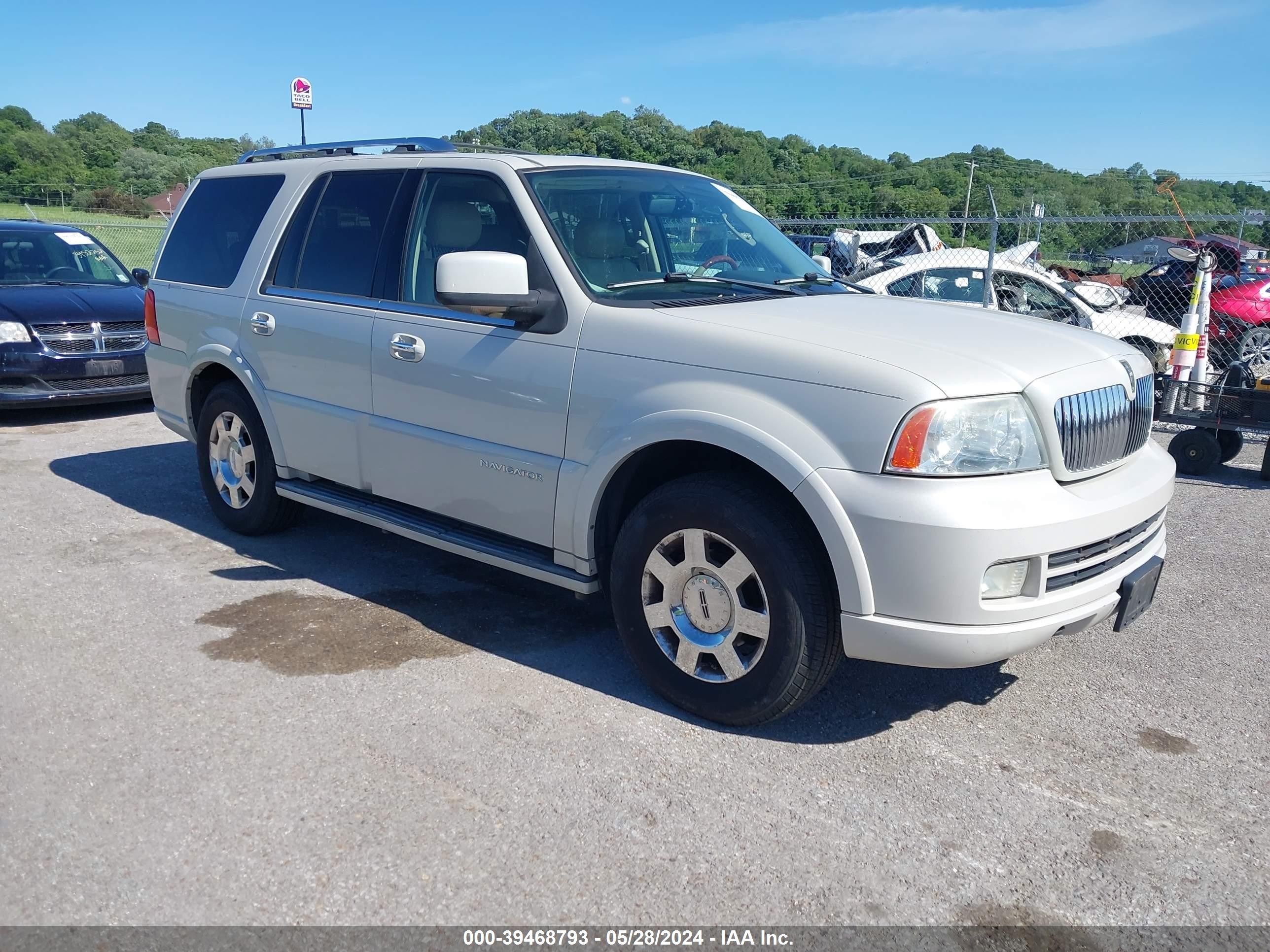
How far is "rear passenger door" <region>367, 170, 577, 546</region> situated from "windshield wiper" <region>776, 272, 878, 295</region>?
→ 1.14 m

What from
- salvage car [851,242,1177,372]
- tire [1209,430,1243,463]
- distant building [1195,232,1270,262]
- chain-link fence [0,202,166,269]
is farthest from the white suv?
chain-link fence [0,202,166,269]

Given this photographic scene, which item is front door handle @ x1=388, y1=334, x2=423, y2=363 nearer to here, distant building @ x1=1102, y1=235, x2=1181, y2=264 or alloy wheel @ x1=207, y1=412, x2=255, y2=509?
alloy wheel @ x1=207, y1=412, x2=255, y2=509

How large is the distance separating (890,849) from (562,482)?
1.71 m

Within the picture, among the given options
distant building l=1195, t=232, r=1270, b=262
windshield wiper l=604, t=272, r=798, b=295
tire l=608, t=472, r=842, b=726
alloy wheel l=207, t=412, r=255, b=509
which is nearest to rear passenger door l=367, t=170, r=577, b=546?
windshield wiper l=604, t=272, r=798, b=295

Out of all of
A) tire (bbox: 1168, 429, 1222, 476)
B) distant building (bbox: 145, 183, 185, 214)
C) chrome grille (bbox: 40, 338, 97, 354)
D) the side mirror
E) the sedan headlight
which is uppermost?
distant building (bbox: 145, 183, 185, 214)

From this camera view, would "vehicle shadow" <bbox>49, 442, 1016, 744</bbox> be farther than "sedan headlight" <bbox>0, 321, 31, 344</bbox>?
No

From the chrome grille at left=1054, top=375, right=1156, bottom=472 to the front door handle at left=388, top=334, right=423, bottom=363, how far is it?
2.50 meters

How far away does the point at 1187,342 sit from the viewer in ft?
26.6

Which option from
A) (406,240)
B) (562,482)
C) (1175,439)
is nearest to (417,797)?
(562,482)

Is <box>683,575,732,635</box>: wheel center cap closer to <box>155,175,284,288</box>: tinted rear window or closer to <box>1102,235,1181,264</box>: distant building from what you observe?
<box>155,175,284,288</box>: tinted rear window

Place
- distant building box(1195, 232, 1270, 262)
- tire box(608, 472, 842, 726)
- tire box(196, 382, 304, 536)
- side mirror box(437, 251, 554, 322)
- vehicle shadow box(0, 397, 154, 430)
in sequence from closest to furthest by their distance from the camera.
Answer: tire box(608, 472, 842, 726)
side mirror box(437, 251, 554, 322)
tire box(196, 382, 304, 536)
vehicle shadow box(0, 397, 154, 430)
distant building box(1195, 232, 1270, 262)

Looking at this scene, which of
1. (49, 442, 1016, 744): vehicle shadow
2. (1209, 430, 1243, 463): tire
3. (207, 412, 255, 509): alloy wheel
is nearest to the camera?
(49, 442, 1016, 744): vehicle shadow

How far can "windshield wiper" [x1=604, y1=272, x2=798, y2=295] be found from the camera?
4105 millimetres

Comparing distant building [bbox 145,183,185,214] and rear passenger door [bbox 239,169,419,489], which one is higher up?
distant building [bbox 145,183,185,214]
